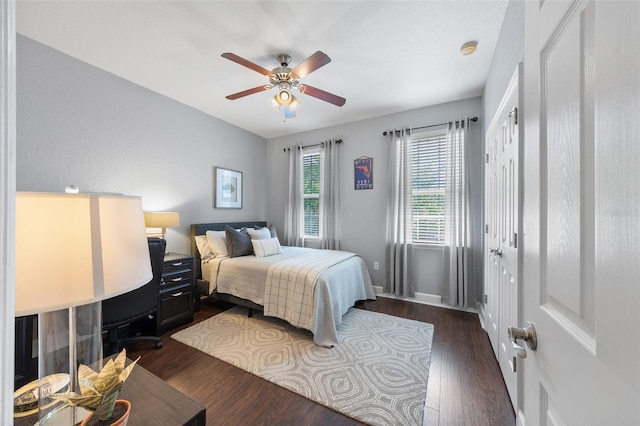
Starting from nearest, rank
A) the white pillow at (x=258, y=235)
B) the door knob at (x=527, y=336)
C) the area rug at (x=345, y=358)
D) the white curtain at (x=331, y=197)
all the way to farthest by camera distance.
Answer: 1. the door knob at (x=527, y=336)
2. the area rug at (x=345, y=358)
3. the white pillow at (x=258, y=235)
4. the white curtain at (x=331, y=197)

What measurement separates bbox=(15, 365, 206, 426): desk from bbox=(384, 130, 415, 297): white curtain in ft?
10.3

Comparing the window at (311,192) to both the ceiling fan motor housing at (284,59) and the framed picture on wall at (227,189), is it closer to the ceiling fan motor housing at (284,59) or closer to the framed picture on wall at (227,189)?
the framed picture on wall at (227,189)

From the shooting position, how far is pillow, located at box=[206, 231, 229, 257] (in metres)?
3.25

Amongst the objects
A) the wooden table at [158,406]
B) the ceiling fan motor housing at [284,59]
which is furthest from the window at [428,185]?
the wooden table at [158,406]

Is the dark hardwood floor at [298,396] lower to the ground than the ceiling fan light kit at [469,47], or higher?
lower

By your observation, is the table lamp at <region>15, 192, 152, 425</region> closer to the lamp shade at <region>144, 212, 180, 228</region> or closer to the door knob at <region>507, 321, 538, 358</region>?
the door knob at <region>507, 321, 538, 358</region>

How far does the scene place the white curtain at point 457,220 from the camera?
3.10 m

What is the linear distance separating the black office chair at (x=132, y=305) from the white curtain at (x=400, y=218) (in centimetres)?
288

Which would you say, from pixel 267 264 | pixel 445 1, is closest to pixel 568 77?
pixel 445 1

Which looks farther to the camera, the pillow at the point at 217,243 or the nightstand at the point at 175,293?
the pillow at the point at 217,243

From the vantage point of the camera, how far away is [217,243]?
3289 mm

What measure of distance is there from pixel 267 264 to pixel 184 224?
1.47m

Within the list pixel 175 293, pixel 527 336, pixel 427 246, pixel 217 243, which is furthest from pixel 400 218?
pixel 175 293

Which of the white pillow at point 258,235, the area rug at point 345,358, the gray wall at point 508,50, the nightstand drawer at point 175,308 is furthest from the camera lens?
the white pillow at point 258,235
